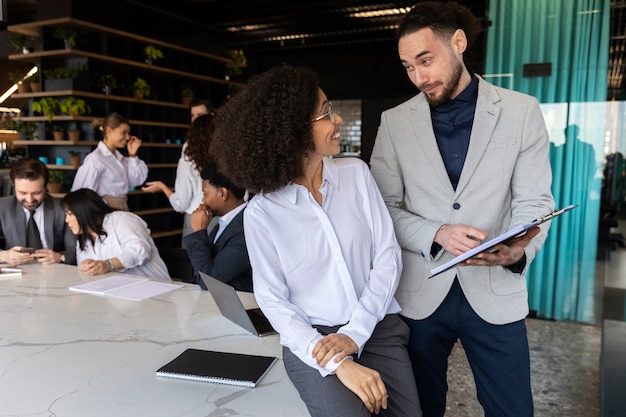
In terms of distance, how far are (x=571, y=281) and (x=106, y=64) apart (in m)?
5.52

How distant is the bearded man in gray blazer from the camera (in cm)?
159

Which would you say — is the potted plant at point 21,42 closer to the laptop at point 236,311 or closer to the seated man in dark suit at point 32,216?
the seated man in dark suit at point 32,216

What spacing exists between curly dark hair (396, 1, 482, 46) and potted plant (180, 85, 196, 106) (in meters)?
6.16

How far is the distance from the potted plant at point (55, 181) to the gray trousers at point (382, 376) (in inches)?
204

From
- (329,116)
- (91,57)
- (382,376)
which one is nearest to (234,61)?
(91,57)

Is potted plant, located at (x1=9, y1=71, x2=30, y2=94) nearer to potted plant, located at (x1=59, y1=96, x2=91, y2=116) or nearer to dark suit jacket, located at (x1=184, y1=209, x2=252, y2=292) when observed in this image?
potted plant, located at (x1=59, y1=96, x2=91, y2=116)

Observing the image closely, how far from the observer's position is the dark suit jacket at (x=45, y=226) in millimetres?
3367

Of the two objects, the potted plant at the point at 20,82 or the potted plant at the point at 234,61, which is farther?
the potted plant at the point at 234,61

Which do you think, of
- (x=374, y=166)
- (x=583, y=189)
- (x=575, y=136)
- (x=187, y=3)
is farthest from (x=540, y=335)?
(x=187, y=3)

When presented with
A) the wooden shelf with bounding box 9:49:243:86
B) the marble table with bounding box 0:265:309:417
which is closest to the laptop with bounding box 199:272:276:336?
the marble table with bounding box 0:265:309:417

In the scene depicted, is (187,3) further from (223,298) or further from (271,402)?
(271,402)

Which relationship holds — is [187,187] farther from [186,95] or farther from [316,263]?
[186,95]

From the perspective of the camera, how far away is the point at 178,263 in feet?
10.1

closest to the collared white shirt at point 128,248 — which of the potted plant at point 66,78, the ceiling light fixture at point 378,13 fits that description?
the potted plant at point 66,78
